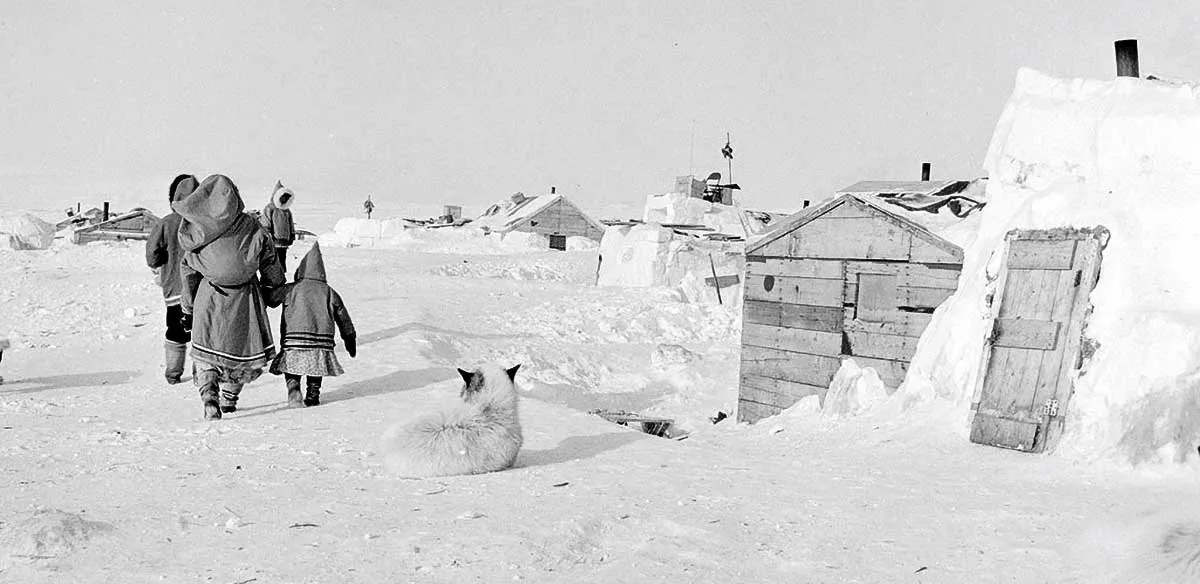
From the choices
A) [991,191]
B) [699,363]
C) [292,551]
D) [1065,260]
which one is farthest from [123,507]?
[699,363]

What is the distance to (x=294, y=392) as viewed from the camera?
6.74 meters

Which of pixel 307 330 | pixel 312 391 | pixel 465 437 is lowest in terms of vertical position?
pixel 312 391

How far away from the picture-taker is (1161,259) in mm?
5578

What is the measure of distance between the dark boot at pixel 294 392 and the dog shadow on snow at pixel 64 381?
2.61 metres

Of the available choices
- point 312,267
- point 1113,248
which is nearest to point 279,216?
point 312,267

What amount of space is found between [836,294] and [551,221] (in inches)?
1167

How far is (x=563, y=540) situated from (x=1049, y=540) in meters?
2.03

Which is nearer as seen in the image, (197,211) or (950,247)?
(197,211)

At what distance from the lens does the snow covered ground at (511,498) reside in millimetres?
3146

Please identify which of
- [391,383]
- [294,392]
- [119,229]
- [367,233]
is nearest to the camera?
[294,392]

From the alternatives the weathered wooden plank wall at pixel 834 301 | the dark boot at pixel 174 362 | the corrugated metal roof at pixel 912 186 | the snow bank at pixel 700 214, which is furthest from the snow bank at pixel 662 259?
the dark boot at pixel 174 362

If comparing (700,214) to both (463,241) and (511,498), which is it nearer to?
(463,241)

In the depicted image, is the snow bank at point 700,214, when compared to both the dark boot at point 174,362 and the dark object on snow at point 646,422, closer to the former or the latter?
the dark object on snow at point 646,422

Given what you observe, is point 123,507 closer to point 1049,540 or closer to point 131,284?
point 1049,540
